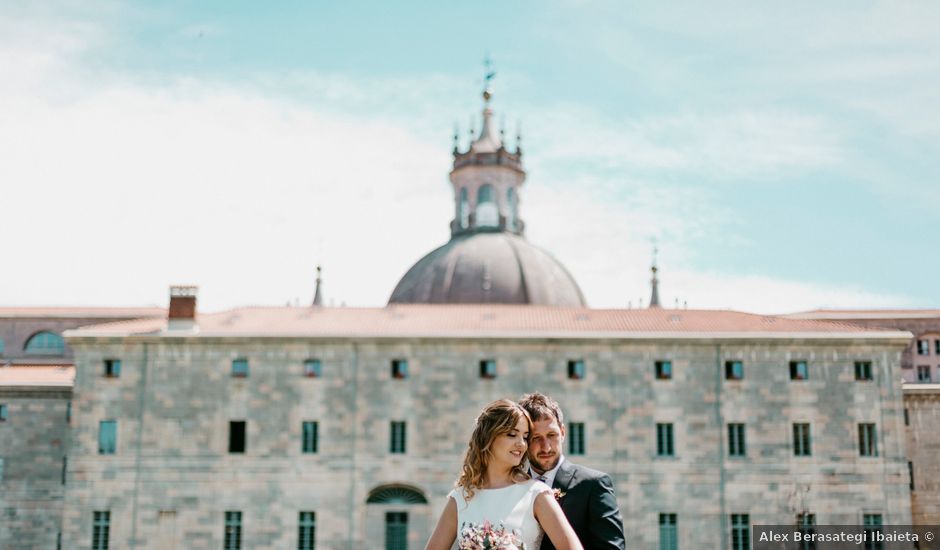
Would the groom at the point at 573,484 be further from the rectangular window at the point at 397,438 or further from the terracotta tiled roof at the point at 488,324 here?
the terracotta tiled roof at the point at 488,324

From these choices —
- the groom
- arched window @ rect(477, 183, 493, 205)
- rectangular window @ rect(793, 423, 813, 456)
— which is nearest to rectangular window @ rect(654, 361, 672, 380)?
rectangular window @ rect(793, 423, 813, 456)

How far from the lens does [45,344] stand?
1973 inches

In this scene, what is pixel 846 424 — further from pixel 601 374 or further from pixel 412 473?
pixel 412 473

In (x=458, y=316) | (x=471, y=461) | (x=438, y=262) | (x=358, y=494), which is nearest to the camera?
(x=471, y=461)

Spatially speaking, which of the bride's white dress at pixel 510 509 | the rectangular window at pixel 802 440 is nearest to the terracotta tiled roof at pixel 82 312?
the rectangular window at pixel 802 440

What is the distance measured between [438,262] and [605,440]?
17.5m

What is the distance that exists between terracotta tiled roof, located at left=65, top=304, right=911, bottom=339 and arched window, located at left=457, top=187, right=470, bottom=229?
13.7 metres

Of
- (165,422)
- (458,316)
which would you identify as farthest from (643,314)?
(165,422)

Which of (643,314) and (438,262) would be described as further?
(438,262)

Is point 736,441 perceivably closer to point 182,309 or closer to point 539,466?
point 182,309

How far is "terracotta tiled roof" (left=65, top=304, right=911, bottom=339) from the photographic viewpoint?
38719 mm

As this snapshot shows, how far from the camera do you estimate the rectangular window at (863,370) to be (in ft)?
126

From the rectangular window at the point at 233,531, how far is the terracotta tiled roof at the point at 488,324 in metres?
7.04

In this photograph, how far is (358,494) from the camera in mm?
37406
